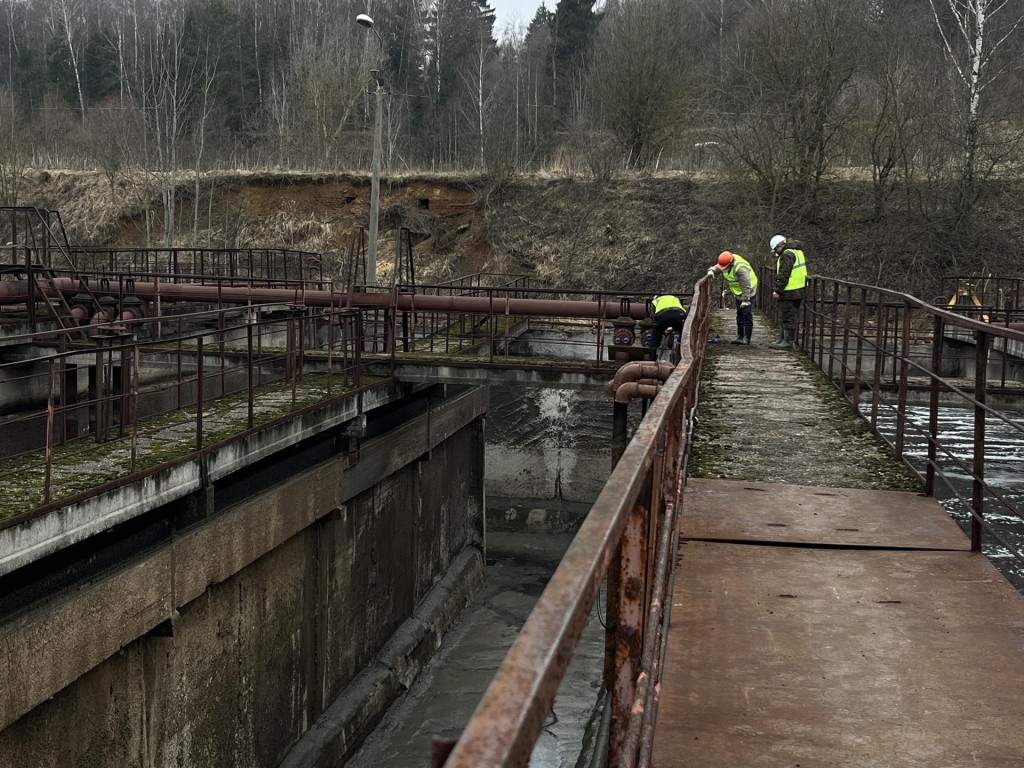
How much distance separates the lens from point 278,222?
133 ft

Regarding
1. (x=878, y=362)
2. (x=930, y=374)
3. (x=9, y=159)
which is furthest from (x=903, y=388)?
(x=9, y=159)

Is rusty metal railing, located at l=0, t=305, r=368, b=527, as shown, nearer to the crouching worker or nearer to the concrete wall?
the concrete wall

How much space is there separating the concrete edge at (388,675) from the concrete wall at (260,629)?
0.03 metres

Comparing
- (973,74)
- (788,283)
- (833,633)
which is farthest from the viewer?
(973,74)

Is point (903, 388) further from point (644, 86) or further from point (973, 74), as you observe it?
point (644, 86)

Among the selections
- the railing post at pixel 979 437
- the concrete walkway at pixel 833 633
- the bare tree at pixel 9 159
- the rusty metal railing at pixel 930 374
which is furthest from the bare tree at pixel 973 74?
the bare tree at pixel 9 159

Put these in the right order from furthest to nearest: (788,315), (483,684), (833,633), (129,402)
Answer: (483,684), (788,315), (129,402), (833,633)

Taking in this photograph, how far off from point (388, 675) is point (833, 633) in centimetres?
1134

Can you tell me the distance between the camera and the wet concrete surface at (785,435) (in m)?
6.49

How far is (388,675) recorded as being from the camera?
14422 millimetres

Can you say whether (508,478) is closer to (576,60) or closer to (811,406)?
(811,406)

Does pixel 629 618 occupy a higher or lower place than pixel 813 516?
higher

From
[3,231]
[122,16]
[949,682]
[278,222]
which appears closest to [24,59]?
Answer: [122,16]

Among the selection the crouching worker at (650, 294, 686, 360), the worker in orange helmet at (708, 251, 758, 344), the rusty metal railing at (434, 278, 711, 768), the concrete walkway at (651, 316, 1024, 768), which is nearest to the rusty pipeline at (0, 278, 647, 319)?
the crouching worker at (650, 294, 686, 360)
